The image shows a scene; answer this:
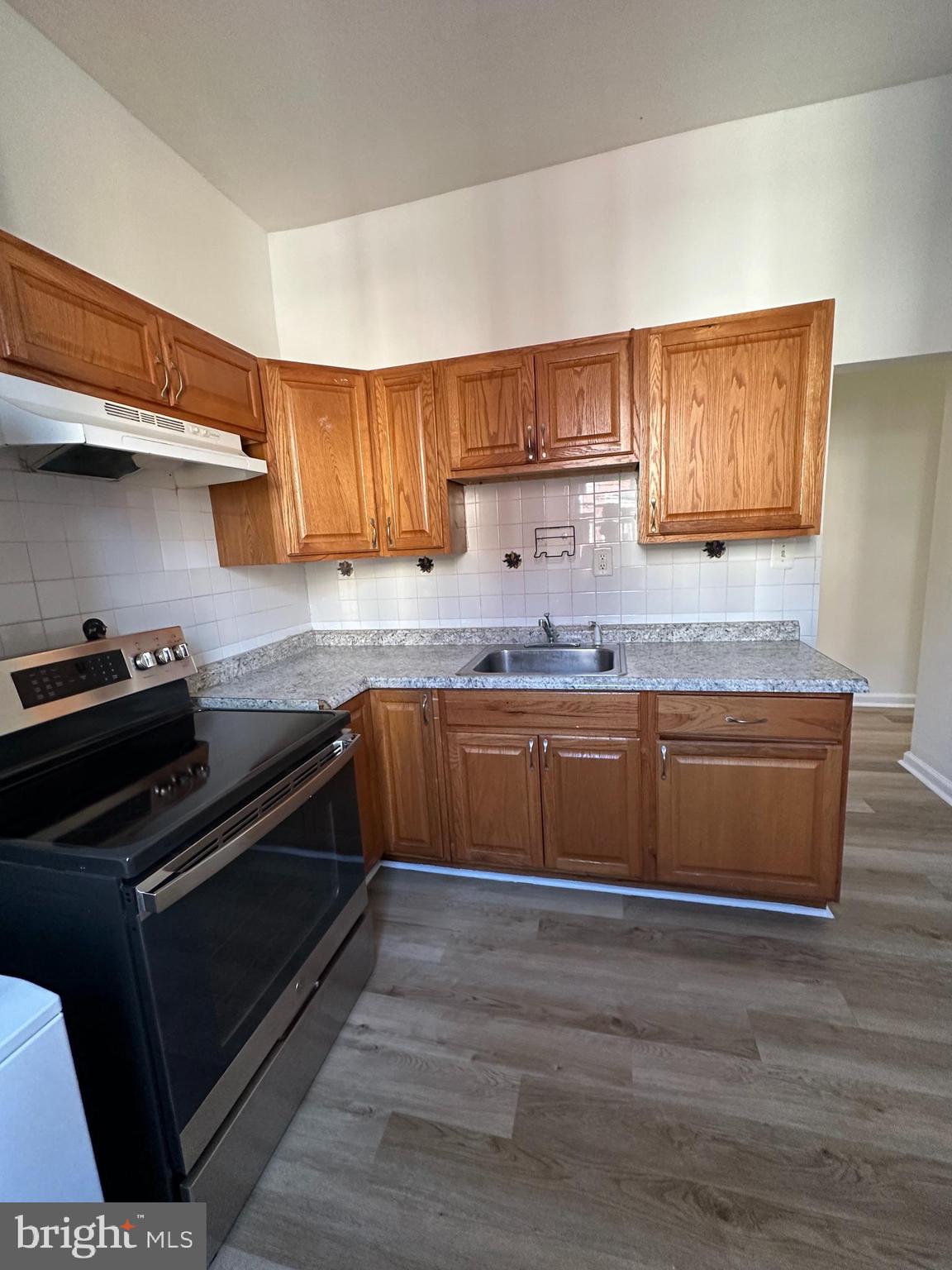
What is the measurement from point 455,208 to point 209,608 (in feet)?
6.60

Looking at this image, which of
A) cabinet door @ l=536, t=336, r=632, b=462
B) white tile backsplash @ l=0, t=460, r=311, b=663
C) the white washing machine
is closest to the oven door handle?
the white washing machine

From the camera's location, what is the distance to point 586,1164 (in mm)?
1141

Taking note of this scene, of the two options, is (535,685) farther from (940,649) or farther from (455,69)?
(940,649)

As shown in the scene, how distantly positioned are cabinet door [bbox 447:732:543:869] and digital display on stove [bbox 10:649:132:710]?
113 cm

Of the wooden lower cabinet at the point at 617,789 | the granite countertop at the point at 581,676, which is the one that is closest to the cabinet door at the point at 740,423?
the granite countertop at the point at 581,676

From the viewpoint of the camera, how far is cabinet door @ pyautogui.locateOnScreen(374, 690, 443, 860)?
2029mm

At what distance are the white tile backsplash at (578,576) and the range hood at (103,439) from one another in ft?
3.16

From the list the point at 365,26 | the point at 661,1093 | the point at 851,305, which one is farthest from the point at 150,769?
the point at 851,305

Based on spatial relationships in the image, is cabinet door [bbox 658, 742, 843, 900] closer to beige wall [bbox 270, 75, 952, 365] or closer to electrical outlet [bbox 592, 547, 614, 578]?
electrical outlet [bbox 592, 547, 614, 578]

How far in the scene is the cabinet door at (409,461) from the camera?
2115 millimetres

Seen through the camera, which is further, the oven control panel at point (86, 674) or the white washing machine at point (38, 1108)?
the oven control panel at point (86, 674)

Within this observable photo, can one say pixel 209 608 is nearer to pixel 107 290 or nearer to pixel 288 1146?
pixel 107 290

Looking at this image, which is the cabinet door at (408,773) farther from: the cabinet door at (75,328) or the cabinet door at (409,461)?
the cabinet door at (75,328)

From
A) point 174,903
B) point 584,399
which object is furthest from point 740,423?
point 174,903
